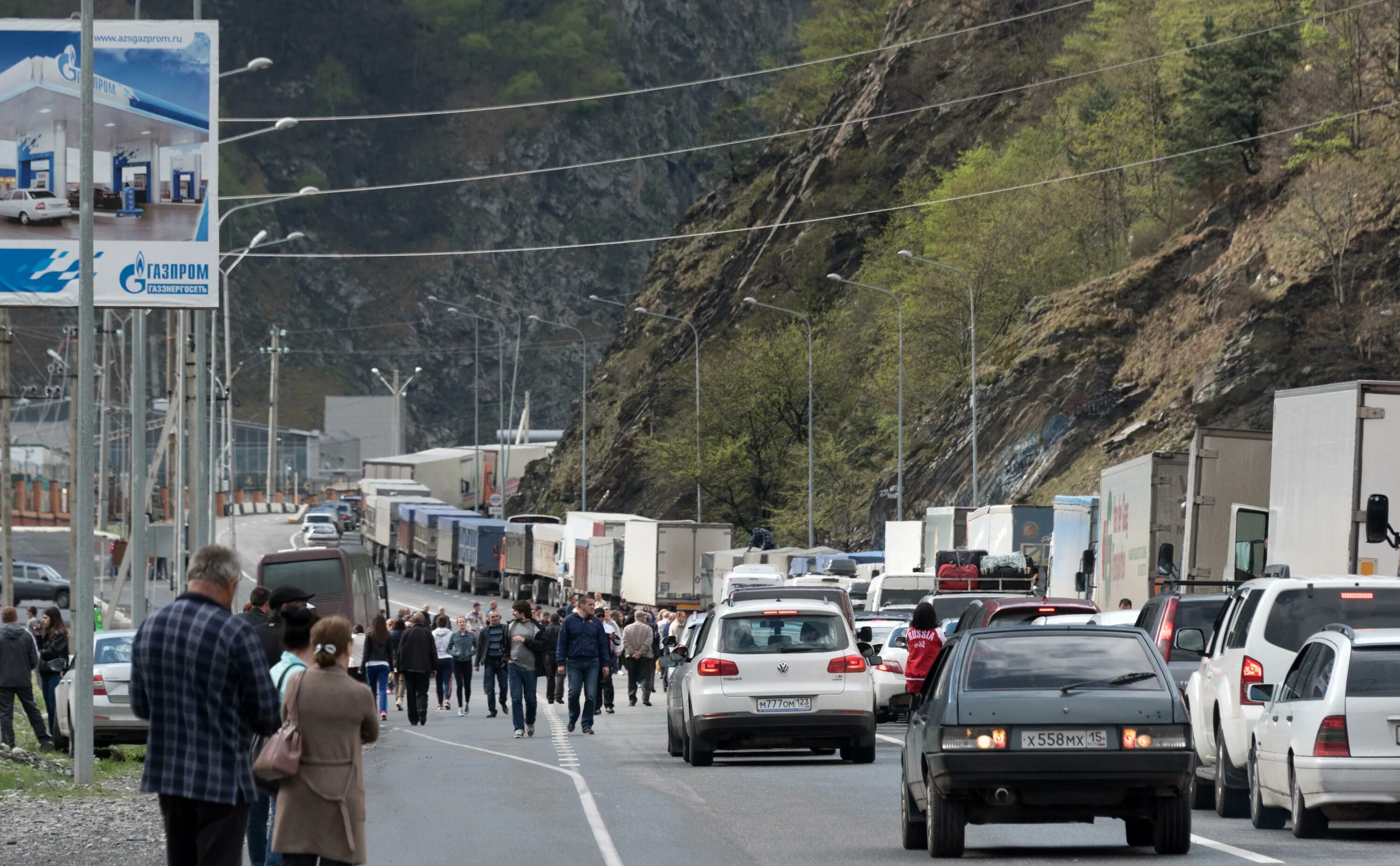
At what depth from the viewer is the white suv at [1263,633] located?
571 inches

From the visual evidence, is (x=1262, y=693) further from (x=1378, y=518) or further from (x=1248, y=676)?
(x=1378, y=518)

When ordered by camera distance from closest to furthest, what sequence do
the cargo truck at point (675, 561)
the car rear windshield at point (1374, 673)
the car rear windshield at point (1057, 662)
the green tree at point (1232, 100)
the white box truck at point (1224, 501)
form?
the car rear windshield at point (1057, 662)
the car rear windshield at point (1374, 673)
the white box truck at point (1224, 501)
the green tree at point (1232, 100)
the cargo truck at point (675, 561)

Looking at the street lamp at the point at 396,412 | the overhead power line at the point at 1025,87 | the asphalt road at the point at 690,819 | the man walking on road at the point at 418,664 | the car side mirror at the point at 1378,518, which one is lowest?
the street lamp at the point at 396,412

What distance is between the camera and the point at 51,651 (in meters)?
26.7

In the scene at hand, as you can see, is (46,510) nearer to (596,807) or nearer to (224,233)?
(224,233)

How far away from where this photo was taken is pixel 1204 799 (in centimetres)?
1633

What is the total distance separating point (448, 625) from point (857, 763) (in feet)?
61.1

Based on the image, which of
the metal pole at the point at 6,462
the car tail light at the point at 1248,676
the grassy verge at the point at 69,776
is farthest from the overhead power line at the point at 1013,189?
the car tail light at the point at 1248,676

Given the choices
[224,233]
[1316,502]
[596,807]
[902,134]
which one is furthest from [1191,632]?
Result: [224,233]

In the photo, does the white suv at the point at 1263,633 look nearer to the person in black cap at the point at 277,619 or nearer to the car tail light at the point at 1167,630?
the car tail light at the point at 1167,630

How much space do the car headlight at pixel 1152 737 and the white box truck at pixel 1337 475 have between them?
808 centimetres

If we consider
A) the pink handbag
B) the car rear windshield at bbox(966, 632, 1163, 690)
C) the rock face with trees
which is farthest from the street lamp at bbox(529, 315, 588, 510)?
the pink handbag

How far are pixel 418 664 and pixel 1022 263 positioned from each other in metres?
49.5

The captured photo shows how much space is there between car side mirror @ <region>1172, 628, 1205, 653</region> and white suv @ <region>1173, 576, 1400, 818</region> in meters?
1.35
